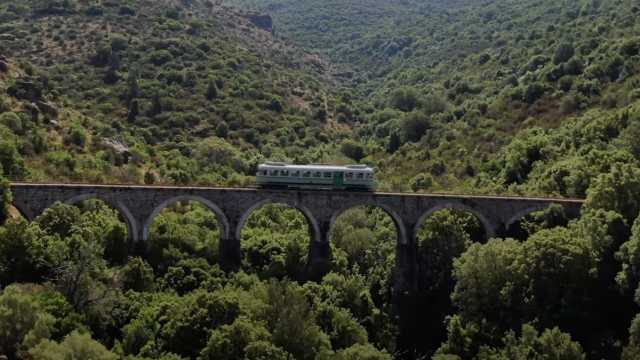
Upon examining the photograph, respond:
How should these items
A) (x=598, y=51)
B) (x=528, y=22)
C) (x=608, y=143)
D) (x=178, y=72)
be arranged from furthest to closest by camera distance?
(x=528, y=22) → (x=178, y=72) → (x=598, y=51) → (x=608, y=143)

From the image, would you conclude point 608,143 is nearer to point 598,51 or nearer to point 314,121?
point 598,51

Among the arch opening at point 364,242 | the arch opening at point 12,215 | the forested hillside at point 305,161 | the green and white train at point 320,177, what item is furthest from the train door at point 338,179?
the arch opening at point 12,215

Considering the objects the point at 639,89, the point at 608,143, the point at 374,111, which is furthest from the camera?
the point at 374,111

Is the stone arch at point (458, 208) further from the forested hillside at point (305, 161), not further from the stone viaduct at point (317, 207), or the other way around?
the forested hillside at point (305, 161)

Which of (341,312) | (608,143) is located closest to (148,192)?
(341,312)

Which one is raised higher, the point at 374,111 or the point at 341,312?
the point at 374,111

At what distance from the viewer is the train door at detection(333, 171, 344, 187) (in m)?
49.6

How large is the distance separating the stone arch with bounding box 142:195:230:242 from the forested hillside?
3.69 ft

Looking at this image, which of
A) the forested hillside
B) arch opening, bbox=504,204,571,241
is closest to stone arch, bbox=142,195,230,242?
the forested hillside

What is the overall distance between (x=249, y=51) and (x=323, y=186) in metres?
72.6

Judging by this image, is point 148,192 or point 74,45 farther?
point 74,45

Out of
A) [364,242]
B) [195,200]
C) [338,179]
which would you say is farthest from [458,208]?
[195,200]

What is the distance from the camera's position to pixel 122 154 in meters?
69.4

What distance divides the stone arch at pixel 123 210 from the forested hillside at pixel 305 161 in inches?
30.3
